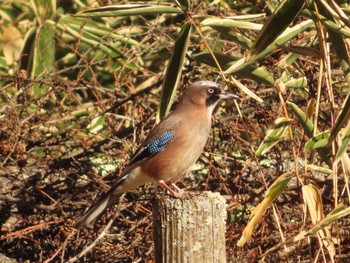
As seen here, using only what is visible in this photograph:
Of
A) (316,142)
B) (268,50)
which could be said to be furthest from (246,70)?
(316,142)

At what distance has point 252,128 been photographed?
6363 mm

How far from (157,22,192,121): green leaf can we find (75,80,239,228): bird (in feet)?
2.31

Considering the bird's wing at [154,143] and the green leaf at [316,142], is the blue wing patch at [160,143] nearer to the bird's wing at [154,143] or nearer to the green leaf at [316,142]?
the bird's wing at [154,143]

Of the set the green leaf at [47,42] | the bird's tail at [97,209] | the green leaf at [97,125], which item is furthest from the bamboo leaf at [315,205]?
the green leaf at [47,42]

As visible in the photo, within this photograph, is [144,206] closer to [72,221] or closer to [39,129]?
[72,221]

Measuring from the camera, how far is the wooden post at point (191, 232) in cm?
402

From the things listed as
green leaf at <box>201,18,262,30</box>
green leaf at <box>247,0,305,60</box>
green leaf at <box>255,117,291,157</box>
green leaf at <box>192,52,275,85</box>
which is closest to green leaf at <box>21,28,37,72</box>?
green leaf at <box>192,52,275,85</box>

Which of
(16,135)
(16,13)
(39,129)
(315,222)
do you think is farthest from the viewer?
(16,13)

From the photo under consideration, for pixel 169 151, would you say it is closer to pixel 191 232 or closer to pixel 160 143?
pixel 160 143

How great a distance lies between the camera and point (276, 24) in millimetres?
4496

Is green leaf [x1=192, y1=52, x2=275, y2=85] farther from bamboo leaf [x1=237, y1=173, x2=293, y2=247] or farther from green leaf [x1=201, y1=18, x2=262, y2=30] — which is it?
bamboo leaf [x1=237, y1=173, x2=293, y2=247]

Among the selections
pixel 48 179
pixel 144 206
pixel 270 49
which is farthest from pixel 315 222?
pixel 48 179

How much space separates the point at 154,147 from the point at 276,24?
5.68ft

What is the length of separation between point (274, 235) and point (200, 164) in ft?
3.05
